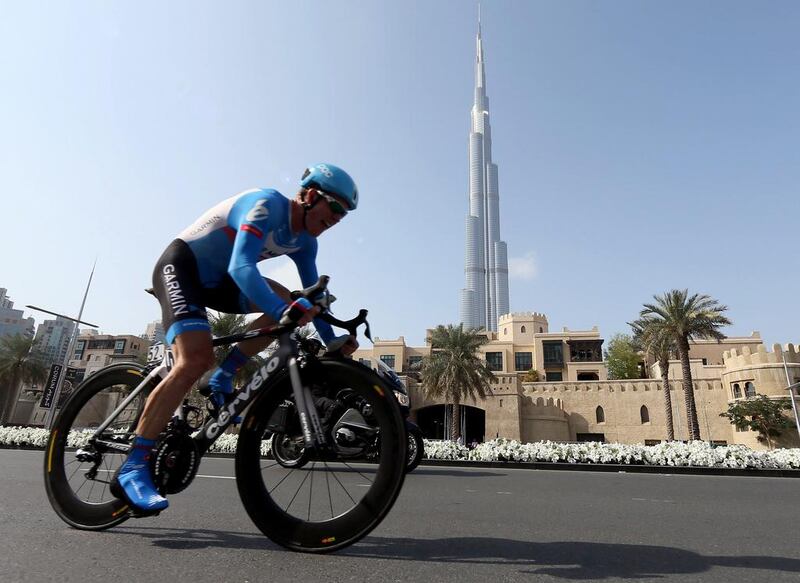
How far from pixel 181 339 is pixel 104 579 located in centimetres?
103

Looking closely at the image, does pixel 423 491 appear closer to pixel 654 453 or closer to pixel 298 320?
pixel 298 320

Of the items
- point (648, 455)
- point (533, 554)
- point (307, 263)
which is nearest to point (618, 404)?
point (648, 455)

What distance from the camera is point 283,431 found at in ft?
8.09

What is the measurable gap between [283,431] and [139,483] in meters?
0.67

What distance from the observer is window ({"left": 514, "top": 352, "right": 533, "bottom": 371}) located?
205ft

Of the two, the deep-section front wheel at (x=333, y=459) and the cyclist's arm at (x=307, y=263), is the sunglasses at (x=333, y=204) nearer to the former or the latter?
the cyclist's arm at (x=307, y=263)

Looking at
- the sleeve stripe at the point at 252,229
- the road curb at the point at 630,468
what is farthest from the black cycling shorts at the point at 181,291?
the road curb at the point at 630,468

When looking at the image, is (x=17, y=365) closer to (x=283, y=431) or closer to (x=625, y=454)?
(x=625, y=454)

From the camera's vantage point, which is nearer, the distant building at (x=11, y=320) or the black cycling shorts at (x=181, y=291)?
the black cycling shorts at (x=181, y=291)

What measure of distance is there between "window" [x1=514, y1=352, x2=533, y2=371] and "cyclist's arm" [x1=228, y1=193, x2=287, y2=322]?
63.3 metres

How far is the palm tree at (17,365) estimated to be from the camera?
4400 cm

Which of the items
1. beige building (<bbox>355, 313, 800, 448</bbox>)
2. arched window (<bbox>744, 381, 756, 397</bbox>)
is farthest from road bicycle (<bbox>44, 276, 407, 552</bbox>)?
arched window (<bbox>744, 381, 756, 397</bbox>)

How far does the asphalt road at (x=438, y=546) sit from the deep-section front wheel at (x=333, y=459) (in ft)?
0.41

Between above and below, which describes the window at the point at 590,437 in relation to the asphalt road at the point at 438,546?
above
